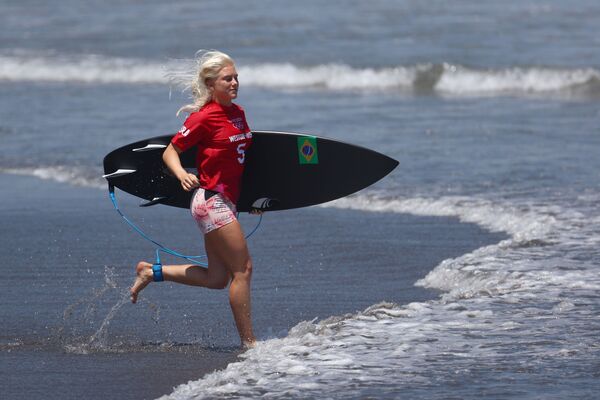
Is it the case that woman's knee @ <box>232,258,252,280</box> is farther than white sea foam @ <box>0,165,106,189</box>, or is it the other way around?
white sea foam @ <box>0,165,106,189</box>

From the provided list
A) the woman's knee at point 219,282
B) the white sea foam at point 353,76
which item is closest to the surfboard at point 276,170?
the woman's knee at point 219,282

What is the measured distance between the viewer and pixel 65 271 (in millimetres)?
7684

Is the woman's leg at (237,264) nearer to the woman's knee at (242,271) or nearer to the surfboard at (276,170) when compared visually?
the woman's knee at (242,271)

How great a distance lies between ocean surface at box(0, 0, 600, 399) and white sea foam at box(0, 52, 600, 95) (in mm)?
67

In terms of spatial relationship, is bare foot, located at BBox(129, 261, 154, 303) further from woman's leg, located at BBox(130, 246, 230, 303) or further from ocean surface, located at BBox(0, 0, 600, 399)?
ocean surface, located at BBox(0, 0, 600, 399)

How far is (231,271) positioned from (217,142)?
671 mm

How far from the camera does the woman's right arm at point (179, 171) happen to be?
5.59m

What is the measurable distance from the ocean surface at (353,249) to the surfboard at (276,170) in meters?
0.57

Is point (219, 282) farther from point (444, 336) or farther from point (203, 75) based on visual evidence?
point (444, 336)

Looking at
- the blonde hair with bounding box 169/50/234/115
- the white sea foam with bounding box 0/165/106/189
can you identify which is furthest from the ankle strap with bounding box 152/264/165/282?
Answer: the white sea foam with bounding box 0/165/106/189

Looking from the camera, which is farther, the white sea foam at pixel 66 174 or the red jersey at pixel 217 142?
the white sea foam at pixel 66 174

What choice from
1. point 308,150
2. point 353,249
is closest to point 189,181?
point 308,150

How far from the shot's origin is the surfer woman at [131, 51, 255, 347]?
18.6ft

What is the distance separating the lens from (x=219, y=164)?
574 centimetres
